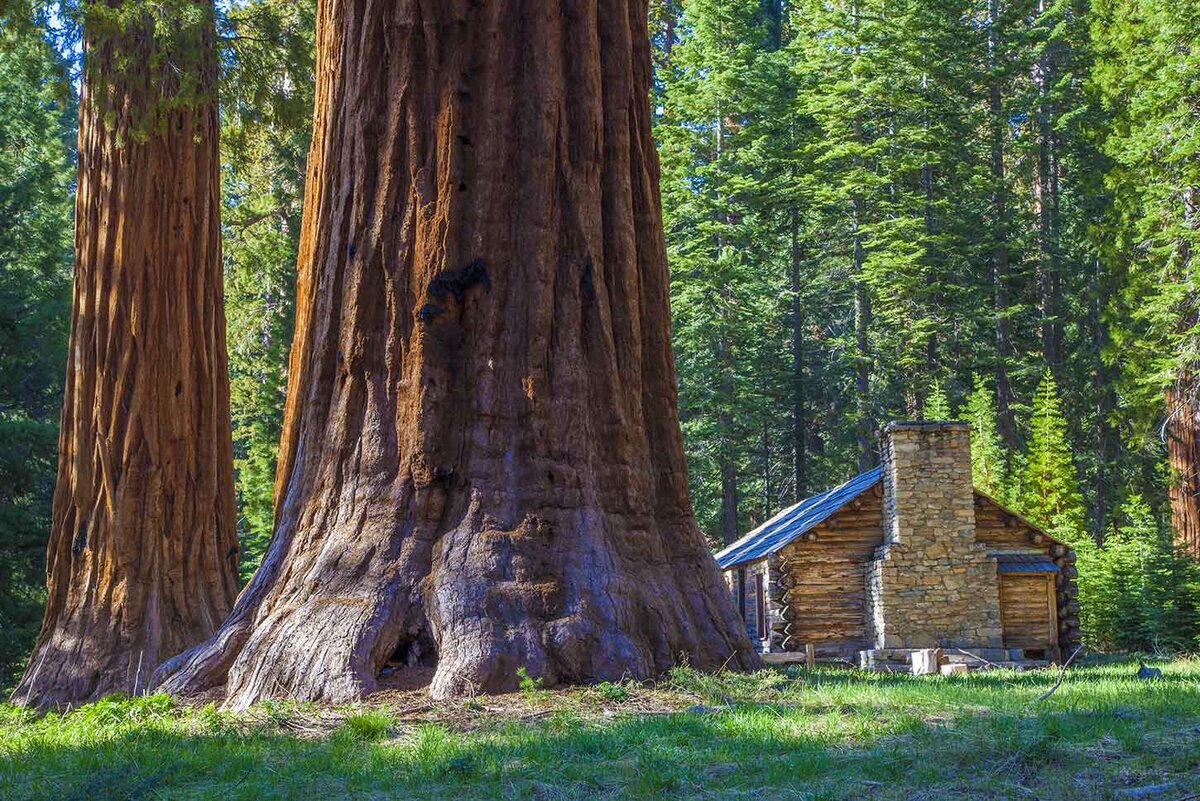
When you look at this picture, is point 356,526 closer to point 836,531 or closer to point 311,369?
point 311,369

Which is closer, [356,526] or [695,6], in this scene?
[356,526]

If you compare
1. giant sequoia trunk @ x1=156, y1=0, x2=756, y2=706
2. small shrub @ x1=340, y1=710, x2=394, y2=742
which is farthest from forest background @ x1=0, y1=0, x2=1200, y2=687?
small shrub @ x1=340, y1=710, x2=394, y2=742

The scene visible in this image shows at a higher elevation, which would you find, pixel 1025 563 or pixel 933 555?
pixel 933 555

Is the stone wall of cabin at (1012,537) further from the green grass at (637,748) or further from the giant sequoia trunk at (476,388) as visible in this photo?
the green grass at (637,748)

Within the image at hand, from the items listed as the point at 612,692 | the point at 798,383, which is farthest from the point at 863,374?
the point at 612,692

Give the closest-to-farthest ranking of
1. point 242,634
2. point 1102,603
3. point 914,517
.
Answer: point 242,634, point 914,517, point 1102,603

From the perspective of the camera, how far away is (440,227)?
7.34 meters

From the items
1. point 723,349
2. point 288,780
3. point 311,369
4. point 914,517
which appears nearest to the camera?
point 288,780

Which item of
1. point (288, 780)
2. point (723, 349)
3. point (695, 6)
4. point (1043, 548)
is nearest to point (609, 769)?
point (288, 780)

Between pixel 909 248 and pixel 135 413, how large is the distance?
31.4 meters

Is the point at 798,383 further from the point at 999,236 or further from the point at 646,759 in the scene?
the point at 646,759

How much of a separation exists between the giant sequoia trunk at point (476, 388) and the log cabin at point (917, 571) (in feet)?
48.7

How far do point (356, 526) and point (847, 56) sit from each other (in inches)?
1491

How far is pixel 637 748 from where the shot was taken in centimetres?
506
